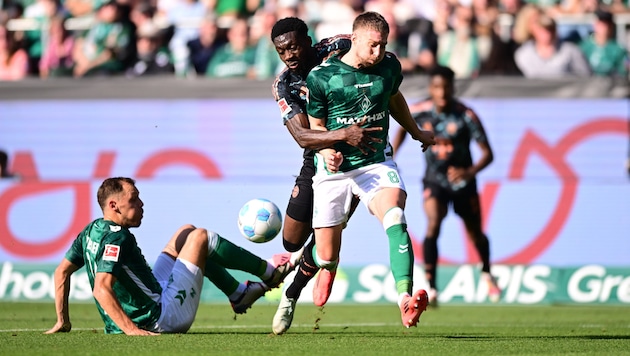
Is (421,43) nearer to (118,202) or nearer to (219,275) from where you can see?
(219,275)

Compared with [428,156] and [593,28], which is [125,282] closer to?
[428,156]

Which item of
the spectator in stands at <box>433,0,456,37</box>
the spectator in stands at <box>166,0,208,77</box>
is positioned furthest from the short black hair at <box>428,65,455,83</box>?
the spectator in stands at <box>166,0,208,77</box>

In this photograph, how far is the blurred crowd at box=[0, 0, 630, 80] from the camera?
1717cm

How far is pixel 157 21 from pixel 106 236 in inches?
471

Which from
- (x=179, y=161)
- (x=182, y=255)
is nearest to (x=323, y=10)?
(x=179, y=161)

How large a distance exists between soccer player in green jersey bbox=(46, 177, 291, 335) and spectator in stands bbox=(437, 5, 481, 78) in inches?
338

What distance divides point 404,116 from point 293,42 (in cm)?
108

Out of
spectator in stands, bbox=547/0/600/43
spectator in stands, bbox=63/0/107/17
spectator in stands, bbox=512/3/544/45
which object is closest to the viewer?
spectator in stands, bbox=512/3/544/45

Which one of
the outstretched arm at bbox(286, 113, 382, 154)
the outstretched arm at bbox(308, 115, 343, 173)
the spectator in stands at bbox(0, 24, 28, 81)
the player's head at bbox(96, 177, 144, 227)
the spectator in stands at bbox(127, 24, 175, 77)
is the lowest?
the spectator in stands at bbox(0, 24, 28, 81)

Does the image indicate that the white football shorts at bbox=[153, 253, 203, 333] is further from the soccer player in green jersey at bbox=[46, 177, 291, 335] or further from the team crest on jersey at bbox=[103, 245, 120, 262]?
the team crest on jersey at bbox=[103, 245, 120, 262]

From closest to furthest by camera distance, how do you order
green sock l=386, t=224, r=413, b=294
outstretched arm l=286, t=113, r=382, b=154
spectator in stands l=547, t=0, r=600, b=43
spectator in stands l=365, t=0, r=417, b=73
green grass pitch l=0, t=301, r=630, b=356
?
1. green grass pitch l=0, t=301, r=630, b=356
2. green sock l=386, t=224, r=413, b=294
3. outstretched arm l=286, t=113, r=382, b=154
4. spectator in stands l=365, t=0, r=417, b=73
5. spectator in stands l=547, t=0, r=600, b=43

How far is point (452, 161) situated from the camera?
1409 centimetres

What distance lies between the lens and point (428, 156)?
46.7ft

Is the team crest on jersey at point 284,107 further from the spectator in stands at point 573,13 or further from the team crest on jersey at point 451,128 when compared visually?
the spectator in stands at point 573,13
